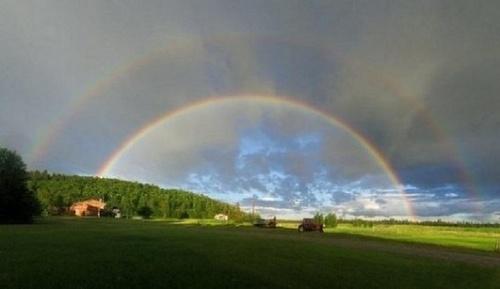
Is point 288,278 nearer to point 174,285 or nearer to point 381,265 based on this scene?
point 174,285

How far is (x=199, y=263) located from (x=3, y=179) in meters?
91.8

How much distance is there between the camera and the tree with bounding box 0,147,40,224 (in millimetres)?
109562

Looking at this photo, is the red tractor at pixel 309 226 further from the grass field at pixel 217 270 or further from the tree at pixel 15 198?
the grass field at pixel 217 270

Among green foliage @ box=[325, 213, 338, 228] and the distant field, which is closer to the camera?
the distant field

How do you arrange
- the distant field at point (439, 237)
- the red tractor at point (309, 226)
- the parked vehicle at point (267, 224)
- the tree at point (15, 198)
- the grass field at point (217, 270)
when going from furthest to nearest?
the parked vehicle at point (267, 224) < the tree at point (15, 198) < the red tractor at point (309, 226) < the distant field at point (439, 237) < the grass field at point (217, 270)

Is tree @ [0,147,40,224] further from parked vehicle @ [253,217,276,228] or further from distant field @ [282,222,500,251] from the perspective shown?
distant field @ [282,222,500,251]

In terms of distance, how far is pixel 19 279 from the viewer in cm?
2223

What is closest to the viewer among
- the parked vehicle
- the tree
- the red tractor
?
the red tractor

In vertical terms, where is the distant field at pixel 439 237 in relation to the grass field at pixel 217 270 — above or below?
above

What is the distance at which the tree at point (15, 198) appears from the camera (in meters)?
110

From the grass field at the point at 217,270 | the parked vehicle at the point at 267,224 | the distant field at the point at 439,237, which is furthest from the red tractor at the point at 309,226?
the grass field at the point at 217,270

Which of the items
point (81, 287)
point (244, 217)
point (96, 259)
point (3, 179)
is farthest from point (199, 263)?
point (244, 217)

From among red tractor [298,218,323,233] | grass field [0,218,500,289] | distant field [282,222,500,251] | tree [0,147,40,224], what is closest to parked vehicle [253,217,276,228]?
distant field [282,222,500,251]

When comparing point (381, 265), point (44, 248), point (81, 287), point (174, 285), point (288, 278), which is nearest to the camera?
point (81, 287)
